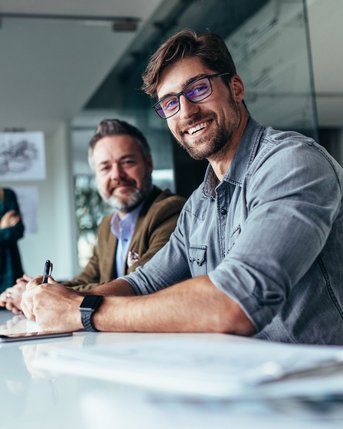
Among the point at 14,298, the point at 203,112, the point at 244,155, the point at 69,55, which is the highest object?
the point at 69,55

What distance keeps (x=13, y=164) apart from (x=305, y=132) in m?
2.29

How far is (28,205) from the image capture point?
5.44m

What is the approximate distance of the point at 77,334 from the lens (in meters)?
1.35

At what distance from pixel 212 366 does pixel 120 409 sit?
91 millimetres

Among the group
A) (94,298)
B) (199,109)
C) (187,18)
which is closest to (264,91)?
(187,18)

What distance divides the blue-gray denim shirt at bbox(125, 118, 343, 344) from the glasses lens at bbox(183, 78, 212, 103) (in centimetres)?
19

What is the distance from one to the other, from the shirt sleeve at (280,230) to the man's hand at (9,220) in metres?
2.95

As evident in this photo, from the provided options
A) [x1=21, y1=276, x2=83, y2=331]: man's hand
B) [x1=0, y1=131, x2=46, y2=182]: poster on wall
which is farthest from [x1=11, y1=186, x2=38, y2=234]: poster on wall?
[x1=21, y1=276, x2=83, y2=331]: man's hand

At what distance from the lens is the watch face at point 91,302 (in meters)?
1.35

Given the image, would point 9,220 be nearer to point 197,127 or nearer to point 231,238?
point 197,127

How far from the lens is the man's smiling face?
178 centimetres

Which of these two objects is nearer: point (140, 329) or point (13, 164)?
point (140, 329)

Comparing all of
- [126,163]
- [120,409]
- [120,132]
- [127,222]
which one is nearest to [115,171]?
[126,163]

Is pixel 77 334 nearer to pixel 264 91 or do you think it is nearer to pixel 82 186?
pixel 264 91
